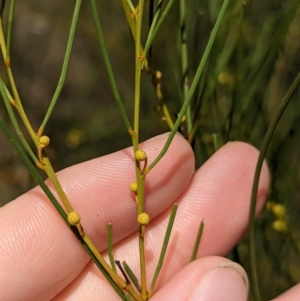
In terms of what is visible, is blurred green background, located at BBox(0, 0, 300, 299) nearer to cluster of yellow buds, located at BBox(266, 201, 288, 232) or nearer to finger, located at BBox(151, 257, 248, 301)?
cluster of yellow buds, located at BBox(266, 201, 288, 232)

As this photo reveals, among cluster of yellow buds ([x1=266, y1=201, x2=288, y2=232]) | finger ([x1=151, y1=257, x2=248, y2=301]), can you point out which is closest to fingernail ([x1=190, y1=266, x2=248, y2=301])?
finger ([x1=151, y1=257, x2=248, y2=301])

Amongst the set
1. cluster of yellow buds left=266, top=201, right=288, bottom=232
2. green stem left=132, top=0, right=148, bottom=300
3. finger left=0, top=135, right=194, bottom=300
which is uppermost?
green stem left=132, top=0, right=148, bottom=300

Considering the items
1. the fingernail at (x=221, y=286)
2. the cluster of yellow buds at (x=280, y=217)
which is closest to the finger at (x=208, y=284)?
the fingernail at (x=221, y=286)

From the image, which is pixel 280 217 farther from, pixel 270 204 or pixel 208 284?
pixel 208 284

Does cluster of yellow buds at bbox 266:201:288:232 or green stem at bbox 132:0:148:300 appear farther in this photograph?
cluster of yellow buds at bbox 266:201:288:232

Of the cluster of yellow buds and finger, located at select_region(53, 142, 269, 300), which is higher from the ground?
finger, located at select_region(53, 142, 269, 300)
